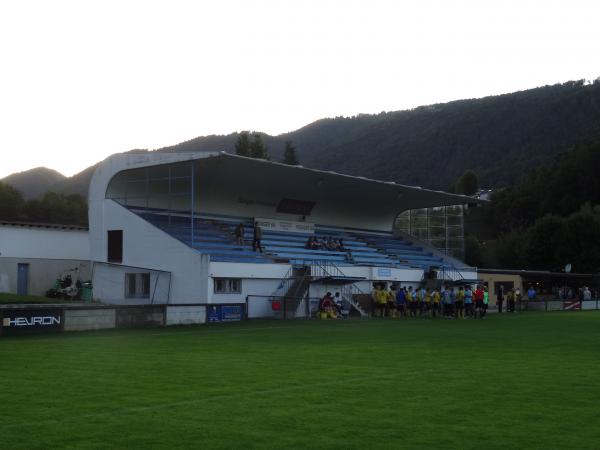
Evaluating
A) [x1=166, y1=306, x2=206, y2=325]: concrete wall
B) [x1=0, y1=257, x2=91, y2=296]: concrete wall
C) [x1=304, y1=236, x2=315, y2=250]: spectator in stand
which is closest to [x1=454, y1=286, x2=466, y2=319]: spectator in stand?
[x1=304, y1=236, x2=315, y2=250]: spectator in stand

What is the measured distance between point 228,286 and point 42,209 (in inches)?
2696

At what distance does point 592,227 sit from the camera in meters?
85.7

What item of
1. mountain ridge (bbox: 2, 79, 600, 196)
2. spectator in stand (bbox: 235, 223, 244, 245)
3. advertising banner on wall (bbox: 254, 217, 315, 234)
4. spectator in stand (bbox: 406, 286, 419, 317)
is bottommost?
spectator in stand (bbox: 406, 286, 419, 317)

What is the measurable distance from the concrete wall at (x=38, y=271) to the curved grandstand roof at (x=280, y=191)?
19.9 ft

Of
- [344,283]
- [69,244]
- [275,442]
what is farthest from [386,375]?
[69,244]

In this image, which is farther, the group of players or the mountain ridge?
the mountain ridge

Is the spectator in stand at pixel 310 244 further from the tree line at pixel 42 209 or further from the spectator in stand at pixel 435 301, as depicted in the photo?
the tree line at pixel 42 209

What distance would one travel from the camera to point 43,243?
159ft

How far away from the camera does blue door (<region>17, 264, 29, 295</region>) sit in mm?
46719

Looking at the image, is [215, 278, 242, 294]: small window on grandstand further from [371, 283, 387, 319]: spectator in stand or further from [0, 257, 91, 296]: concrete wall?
[0, 257, 91, 296]: concrete wall

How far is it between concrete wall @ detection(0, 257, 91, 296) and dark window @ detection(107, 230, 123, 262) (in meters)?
6.67

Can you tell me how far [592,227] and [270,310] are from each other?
176 ft

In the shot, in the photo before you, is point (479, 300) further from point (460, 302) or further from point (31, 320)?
point (31, 320)

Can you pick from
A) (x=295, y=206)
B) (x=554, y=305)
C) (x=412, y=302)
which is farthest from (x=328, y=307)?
(x=554, y=305)
